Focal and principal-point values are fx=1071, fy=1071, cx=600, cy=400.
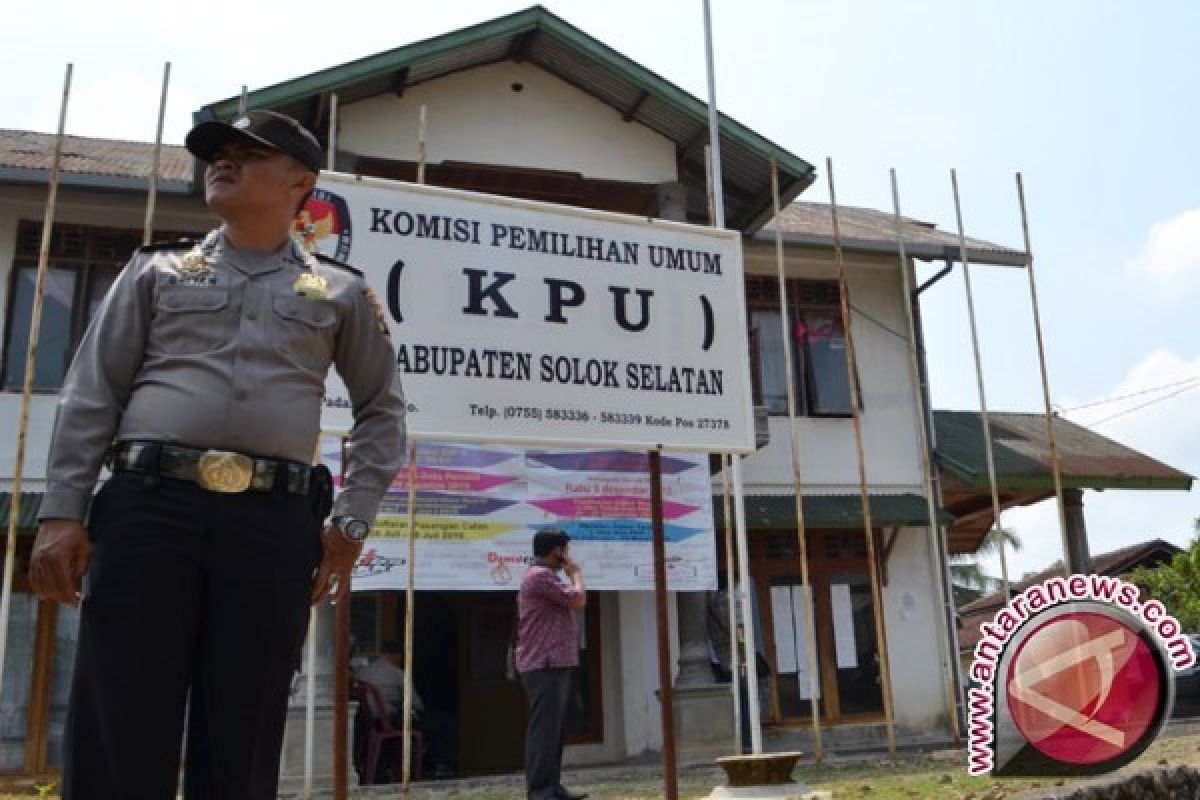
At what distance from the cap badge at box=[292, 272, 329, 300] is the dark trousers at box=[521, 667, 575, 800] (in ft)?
12.0

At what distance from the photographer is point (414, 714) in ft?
29.7

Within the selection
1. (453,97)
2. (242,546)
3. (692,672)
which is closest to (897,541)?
(692,672)

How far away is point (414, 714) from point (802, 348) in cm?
567

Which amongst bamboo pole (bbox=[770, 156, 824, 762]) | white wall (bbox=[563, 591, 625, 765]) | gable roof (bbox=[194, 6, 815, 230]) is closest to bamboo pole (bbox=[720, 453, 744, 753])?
bamboo pole (bbox=[770, 156, 824, 762])

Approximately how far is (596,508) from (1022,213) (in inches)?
168

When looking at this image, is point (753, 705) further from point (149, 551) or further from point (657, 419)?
point (149, 551)

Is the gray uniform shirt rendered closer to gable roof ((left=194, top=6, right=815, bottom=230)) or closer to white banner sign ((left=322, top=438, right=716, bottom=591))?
white banner sign ((left=322, top=438, right=716, bottom=591))

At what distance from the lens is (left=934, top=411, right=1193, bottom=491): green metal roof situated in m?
11.0

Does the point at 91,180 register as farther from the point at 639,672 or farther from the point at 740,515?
the point at 639,672

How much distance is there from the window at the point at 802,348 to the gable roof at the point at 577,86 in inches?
40.2

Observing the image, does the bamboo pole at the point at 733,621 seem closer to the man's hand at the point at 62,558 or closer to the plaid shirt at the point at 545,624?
the plaid shirt at the point at 545,624

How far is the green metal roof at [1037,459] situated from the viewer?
10969 mm

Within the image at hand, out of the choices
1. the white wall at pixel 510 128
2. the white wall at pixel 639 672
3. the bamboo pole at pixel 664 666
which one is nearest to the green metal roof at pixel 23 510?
the white wall at pixel 510 128

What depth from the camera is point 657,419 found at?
4.77 metres
